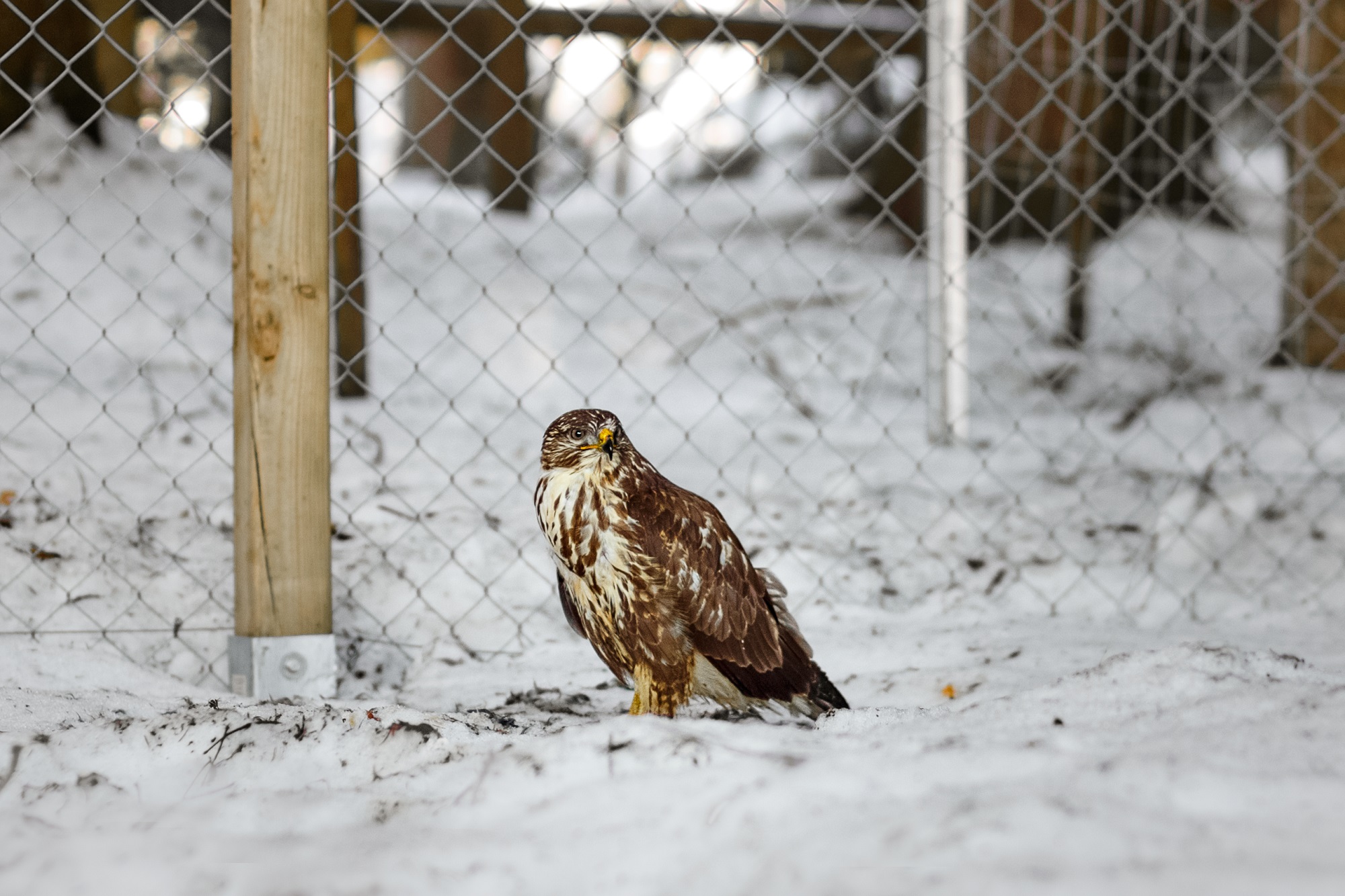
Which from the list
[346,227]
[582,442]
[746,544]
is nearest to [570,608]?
[582,442]

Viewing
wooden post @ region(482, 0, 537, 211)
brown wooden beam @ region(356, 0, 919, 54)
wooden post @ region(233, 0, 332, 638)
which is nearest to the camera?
wooden post @ region(233, 0, 332, 638)

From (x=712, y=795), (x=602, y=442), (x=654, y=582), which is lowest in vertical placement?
(x=712, y=795)

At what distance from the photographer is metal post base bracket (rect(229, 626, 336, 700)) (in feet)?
6.76

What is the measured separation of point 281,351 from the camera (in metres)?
2.04

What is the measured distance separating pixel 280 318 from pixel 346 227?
154cm

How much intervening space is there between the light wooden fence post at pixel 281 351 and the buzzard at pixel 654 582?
0.51m

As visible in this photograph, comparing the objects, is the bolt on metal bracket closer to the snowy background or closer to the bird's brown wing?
the snowy background

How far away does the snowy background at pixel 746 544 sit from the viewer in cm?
124

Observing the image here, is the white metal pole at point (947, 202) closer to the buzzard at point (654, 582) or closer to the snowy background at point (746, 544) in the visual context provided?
the snowy background at point (746, 544)

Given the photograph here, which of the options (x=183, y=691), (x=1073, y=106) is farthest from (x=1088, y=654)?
(x=1073, y=106)

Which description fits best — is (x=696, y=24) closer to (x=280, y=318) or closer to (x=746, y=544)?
Answer: (x=746, y=544)

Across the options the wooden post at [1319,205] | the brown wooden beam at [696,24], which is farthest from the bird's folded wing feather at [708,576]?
the brown wooden beam at [696,24]

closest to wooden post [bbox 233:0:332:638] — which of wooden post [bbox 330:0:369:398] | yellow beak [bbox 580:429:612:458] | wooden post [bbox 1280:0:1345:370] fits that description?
yellow beak [bbox 580:429:612:458]

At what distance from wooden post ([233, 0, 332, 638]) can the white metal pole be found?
2122 millimetres
